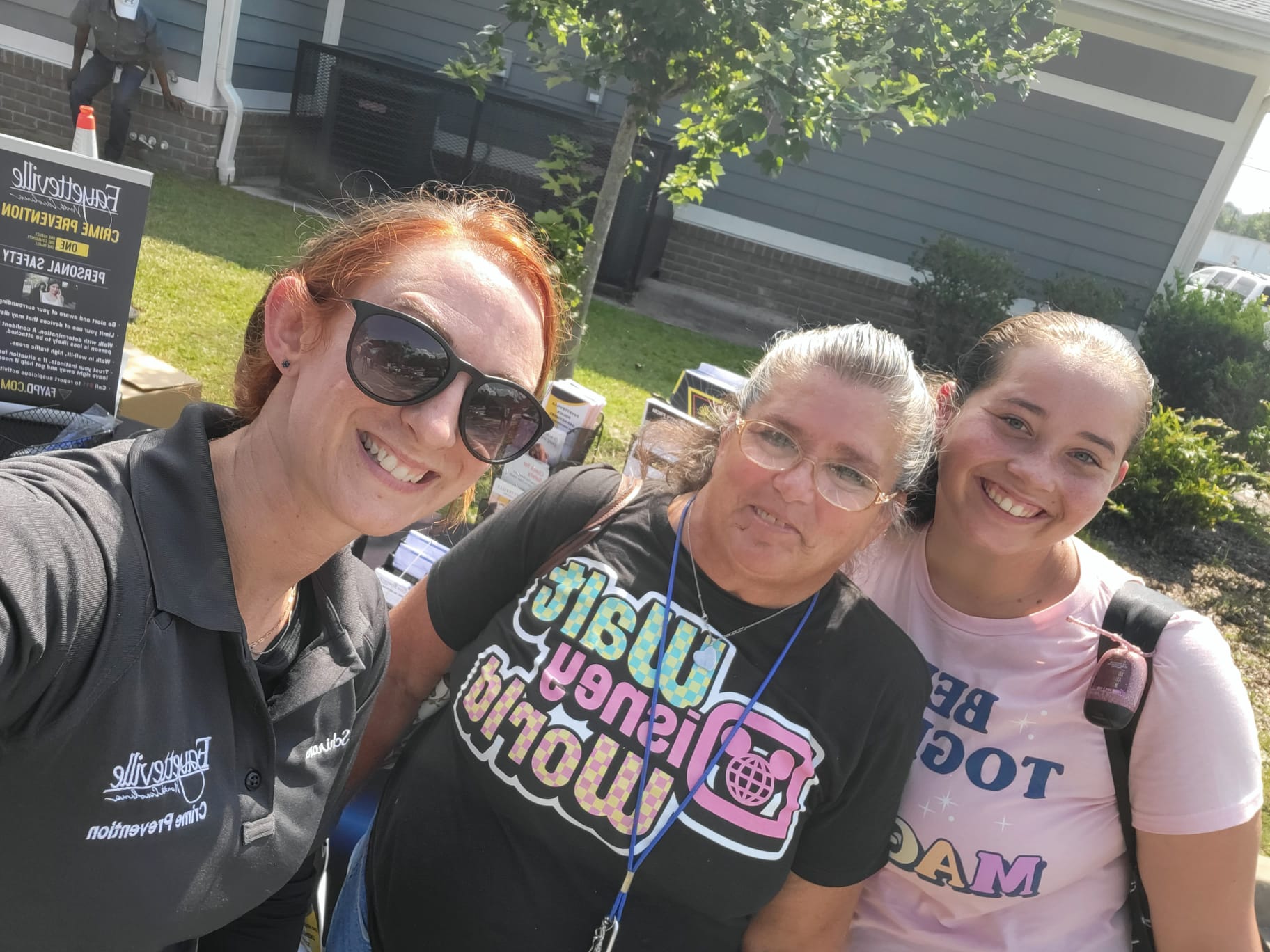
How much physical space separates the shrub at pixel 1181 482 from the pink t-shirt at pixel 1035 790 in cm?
482

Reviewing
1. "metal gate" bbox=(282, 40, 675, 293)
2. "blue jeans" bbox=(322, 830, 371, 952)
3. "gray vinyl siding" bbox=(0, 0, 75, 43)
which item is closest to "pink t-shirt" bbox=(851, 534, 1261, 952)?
"blue jeans" bbox=(322, 830, 371, 952)

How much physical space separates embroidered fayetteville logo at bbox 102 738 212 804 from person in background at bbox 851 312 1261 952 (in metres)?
1.33

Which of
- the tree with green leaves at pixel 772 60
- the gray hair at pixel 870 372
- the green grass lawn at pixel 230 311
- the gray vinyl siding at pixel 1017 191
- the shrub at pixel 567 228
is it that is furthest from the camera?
the gray vinyl siding at pixel 1017 191

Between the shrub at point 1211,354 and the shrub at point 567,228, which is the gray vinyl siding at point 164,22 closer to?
the shrub at point 567,228

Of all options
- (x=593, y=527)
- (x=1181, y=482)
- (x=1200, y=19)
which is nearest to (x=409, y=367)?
(x=593, y=527)

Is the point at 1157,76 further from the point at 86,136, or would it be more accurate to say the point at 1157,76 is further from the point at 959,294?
the point at 86,136

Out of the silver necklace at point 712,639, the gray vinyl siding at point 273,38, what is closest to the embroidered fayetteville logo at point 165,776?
the silver necklace at point 712,639

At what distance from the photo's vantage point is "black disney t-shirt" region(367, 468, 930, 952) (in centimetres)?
179

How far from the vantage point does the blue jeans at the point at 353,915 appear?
6.61 ft

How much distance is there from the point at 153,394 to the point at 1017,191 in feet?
31.7

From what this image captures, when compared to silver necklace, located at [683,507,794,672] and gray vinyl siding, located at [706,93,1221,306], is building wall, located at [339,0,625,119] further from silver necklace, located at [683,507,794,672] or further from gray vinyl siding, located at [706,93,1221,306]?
silver necklace, located at [683,507,794,672]

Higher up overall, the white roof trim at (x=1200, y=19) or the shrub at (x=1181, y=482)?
the white roof trim at (x=1200, y=19)

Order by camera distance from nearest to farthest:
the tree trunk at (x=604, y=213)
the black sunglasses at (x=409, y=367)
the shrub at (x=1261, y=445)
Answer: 1. the black sunglasses at (x=409, y=367)
2. the tree trunk at (x=604, y=213)
3. the shrub at (x=1261, y=445)

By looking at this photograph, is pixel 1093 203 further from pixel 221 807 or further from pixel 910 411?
pixel 221 807
